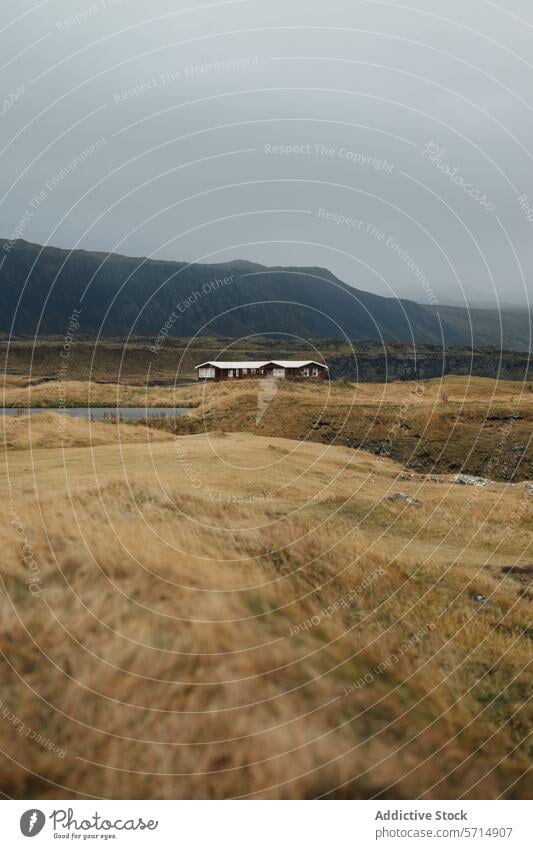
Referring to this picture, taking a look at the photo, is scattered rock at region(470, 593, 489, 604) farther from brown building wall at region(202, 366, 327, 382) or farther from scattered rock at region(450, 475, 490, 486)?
brown building wall at region(202, 366, 327, 382)

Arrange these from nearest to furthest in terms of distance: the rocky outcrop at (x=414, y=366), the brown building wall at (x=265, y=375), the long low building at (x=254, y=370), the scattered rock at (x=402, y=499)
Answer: the scattered rock at (x=402, y=499), the brown building wall at (x=265, y=375), the long low building at (x=254, y=370), the rocky outcrop at (x=414, y=366)

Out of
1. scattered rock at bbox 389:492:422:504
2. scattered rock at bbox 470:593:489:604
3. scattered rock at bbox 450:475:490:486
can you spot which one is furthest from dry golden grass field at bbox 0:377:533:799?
scattered rock at bbox 450:475:490:486

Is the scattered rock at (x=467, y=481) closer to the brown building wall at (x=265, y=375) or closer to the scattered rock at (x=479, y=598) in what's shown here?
the scattered rock at (x=479, y=598)

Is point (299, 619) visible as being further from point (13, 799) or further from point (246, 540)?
point (13, 799)

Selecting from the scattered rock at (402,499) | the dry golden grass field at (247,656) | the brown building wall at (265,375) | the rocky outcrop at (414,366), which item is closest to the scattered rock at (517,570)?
the dry golden grass field at (247,656)

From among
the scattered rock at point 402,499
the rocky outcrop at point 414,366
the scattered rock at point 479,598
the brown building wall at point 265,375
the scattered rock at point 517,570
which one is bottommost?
the scattered rock at point 402,499

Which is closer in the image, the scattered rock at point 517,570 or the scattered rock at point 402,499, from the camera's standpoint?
the scattered rock at point 517,570

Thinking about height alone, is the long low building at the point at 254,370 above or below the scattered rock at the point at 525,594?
above

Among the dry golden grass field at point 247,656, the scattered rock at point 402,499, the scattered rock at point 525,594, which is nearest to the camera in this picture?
the dry golden grass field at point 247,656

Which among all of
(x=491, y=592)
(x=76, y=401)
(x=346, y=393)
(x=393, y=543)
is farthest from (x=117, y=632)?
(x=76, y=401)

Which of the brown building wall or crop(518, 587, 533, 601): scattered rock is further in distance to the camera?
the brown building wall
